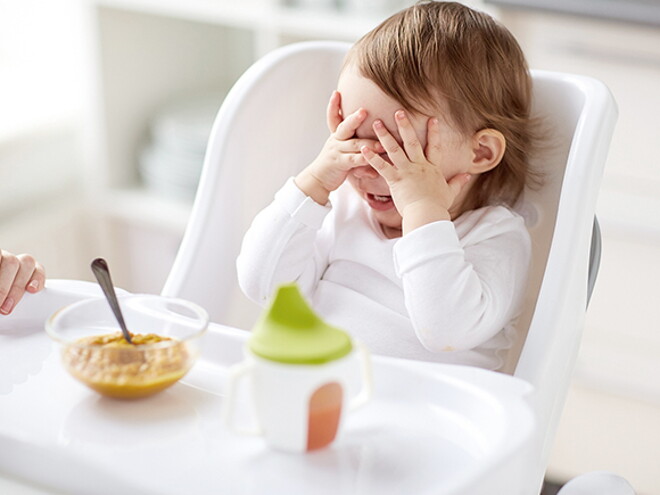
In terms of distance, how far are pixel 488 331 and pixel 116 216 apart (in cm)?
140

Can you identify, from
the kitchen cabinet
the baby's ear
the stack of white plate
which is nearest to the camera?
the baby's ear

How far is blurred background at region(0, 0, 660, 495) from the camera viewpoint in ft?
5.62

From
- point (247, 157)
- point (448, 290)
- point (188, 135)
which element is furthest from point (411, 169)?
point (188, 135)

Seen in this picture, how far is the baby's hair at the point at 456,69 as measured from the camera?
1.03m

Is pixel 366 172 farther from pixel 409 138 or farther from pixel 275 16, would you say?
pixel 275 16

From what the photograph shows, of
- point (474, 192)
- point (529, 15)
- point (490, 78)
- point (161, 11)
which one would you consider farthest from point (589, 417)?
point (161, 11)

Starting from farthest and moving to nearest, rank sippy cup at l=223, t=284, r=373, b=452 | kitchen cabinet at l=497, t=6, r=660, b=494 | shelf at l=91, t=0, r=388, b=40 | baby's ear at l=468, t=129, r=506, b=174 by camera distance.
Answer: shelf at l=91, t=0, r=388, b=40, kitchen cabinet at l=497, t=6, r=660, b=494, baby's ear at l=468, t=129, r=506, b=174, sippy cup at l=223, t=284, r=373, b=452

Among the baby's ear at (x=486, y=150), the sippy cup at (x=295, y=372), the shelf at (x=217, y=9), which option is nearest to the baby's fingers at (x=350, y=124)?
the baby's ear at (x=486, y=150)

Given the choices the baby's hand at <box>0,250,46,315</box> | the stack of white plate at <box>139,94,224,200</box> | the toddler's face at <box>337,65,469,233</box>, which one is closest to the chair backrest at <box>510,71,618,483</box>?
the toddler's face at <box>337,65,469,233</box>

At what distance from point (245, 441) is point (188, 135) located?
4.71 feet

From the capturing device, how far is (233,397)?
0.71 m

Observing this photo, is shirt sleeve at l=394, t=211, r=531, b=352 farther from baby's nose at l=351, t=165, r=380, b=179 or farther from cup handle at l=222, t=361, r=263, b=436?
cup handle at l=222, t=361, r=263, b=436

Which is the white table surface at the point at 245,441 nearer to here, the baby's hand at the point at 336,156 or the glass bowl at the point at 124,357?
the glass bowl at the point at 124,357

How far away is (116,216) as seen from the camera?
2250 mm
